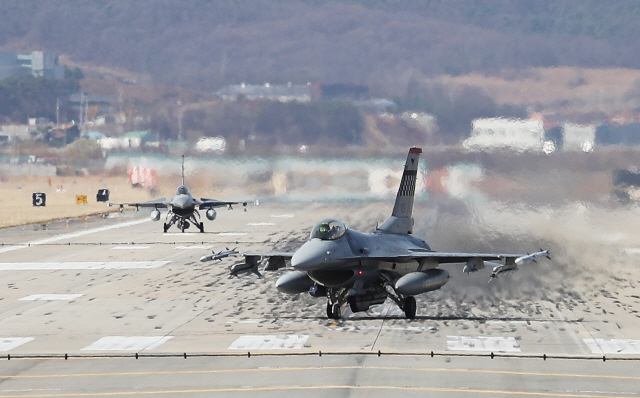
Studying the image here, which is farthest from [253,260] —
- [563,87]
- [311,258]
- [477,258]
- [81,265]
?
[563,87]

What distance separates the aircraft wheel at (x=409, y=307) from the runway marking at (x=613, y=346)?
5952 millimetres

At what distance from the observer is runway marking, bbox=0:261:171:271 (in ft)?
164

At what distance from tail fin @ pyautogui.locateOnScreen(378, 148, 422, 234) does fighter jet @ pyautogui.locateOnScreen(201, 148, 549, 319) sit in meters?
2.71

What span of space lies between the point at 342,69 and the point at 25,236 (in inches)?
1980

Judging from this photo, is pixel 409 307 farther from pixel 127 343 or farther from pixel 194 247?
pixel 194 247

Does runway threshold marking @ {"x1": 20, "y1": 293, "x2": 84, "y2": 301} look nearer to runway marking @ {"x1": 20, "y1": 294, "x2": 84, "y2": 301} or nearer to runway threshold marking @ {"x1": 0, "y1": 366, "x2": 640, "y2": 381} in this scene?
runway marking @ {"x1": 20, "y1": 294, "x2": 84, "y2": 301}

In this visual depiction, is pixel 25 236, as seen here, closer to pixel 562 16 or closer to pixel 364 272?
pixel 364 272

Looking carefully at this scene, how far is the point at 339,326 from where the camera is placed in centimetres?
3123

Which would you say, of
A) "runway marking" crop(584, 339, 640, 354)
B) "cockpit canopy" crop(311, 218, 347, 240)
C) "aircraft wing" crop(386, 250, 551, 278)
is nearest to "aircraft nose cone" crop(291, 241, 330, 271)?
"cockpit canopy" crop(311, 218, 347, 240)

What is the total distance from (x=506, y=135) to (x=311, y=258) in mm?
33648

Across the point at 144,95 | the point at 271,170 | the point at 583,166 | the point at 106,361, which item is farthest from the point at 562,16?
the point at 106,361

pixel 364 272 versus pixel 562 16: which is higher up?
pixel 562 16

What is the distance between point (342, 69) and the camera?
110062 millimetres

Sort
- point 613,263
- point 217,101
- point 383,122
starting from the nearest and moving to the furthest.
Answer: point 613,263
point 383,122
point 217,101
